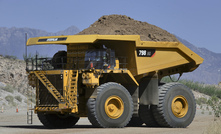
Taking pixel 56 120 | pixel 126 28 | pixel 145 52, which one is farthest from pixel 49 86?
pixel 126 28

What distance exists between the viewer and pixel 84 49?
2211cm

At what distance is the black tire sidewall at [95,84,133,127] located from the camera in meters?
20.7

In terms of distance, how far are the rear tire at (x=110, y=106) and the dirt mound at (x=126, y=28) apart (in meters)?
2.94

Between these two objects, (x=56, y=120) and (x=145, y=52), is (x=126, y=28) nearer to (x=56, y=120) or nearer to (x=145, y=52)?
(x=145, y=52)

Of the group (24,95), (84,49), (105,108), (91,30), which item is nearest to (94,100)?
(105,108)

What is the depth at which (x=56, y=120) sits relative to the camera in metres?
23.2

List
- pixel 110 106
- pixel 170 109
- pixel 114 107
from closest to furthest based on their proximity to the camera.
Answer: pixel 110 106
pixel 114 107
pixel 170 109

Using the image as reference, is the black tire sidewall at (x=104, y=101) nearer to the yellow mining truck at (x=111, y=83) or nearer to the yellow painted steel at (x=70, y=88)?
the yellow mining truck at (x=111, y=83)

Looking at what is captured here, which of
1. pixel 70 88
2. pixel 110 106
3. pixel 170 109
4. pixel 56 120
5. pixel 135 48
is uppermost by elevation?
pixel 135 48

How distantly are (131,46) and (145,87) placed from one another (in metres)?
2.15

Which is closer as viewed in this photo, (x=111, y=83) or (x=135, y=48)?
(x=111, y=83)

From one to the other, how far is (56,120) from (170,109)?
5.09m

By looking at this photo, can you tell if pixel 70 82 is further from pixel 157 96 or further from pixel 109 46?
pixel 157 96

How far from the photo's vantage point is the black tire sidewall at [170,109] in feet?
74.8
